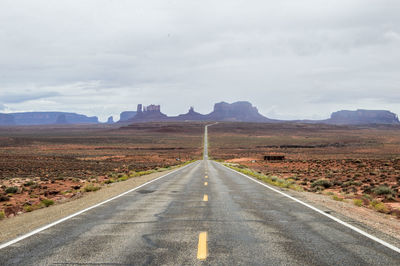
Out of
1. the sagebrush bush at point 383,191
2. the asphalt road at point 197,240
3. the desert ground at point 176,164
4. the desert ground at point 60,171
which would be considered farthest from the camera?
the desert ground at point 60,171

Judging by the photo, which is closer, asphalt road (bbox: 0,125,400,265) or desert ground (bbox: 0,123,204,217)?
asphalt road (bbox: 0,125,400,265)

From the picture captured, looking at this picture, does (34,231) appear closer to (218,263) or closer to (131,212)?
(131,212)

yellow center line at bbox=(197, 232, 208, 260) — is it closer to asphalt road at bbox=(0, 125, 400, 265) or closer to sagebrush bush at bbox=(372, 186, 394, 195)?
asphalt road at bbox=(0, 125, 400, 265)

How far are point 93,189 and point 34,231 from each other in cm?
986

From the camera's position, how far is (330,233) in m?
6.92

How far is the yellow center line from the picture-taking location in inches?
206

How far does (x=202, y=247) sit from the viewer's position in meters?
5.72

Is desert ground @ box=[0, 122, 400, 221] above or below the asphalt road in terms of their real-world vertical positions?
below

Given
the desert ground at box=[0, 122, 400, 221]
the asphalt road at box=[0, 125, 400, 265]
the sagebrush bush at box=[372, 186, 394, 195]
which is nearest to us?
the asphalt road at box=[0, 125, 400, 265]

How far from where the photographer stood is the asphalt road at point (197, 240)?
202 inches

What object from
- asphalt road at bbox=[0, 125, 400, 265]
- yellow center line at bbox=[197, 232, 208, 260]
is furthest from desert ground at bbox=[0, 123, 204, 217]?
yellow center line at bbox=[197, 232, 208, 260]

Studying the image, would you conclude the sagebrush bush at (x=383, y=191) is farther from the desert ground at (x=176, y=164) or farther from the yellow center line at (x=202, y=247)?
the yellow center line at (x=202, y=247)

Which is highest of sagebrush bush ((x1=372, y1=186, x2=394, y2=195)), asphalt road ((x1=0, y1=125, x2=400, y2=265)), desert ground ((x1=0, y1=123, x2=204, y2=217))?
asphalt road ((x1=0, y1=125, x2=400, y2=265))

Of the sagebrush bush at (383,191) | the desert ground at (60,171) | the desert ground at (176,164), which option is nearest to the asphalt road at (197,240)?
the desert ground at (176,164)
